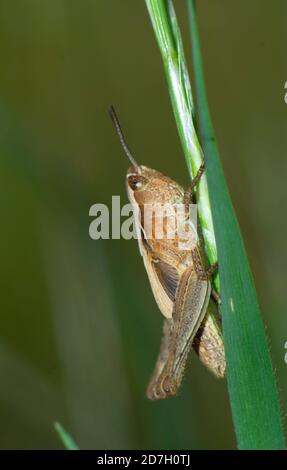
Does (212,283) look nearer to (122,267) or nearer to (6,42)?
(122,267)

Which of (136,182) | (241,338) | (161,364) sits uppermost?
(136,182)

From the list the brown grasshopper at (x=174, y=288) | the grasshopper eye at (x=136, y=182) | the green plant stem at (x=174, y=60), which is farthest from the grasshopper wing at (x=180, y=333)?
the green plant stem at (x=174, y=60)

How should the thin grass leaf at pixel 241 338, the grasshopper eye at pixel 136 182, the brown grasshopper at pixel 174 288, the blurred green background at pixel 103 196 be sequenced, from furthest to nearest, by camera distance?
the blurred green background at pixel 103 196 → the grasshopper eye at pixel 136 182 → the brown grasshopper at pixel 174 288 → the thin grass leaf at pixel 241 338

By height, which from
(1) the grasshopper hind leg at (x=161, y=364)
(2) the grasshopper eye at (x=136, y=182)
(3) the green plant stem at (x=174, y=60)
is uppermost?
(3) the green plant stem at (x=174, y=60)

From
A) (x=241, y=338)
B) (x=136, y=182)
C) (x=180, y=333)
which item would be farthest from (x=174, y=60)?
(x=180, y=333)

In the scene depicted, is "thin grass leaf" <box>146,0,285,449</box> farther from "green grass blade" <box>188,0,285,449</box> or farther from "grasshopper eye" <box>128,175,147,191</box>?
"grasshopper eye" <box>128,175,147,191</box>

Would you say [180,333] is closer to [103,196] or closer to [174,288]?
[174,288]

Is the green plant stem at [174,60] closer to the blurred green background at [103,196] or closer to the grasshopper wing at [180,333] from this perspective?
the grasshopper wing at [180,333]
